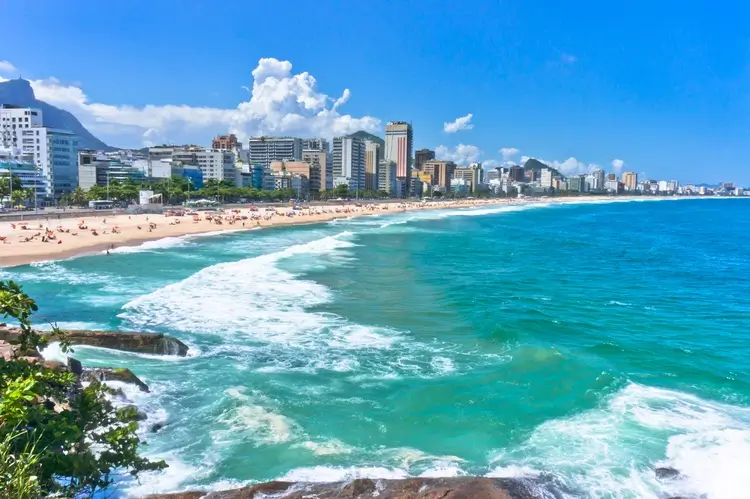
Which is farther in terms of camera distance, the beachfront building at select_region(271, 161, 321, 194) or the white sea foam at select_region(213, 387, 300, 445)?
the beachfront building at select_region(271, 161, 321, 194)

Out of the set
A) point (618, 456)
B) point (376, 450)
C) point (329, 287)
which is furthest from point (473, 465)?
point (329, 287)

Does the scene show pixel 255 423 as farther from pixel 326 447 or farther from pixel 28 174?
pixel 28 174

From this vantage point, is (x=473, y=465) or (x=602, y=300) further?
(x=602, y=300)

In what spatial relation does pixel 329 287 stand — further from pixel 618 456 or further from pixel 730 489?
pixel 730 489

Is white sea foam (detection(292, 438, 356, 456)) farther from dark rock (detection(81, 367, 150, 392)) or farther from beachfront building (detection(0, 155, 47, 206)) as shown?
beachfront building (detection(0, 155, 47, 206))

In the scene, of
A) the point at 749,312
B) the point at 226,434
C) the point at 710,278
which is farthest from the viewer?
the point at 710,278

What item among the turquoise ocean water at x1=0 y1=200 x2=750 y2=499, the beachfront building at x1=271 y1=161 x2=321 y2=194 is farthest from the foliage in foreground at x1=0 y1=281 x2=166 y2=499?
the beachfront building at x1=271 y1=161 x2=321 y2=194
